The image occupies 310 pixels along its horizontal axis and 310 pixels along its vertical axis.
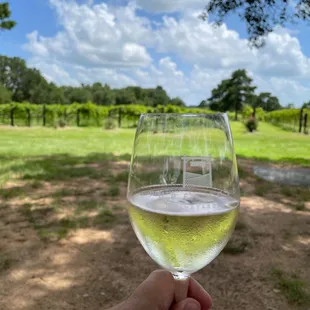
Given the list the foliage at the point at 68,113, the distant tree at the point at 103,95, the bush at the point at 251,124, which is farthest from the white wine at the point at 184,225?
the distant tree at the point at 103,95

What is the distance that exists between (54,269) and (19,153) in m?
7.71

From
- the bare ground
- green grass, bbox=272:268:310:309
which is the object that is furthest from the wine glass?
green grass, bbox=272:268:310:309

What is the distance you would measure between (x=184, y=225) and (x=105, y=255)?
2875 millimetres

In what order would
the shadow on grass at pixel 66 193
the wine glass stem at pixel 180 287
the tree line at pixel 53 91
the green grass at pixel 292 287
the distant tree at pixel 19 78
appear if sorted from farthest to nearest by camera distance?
the distant tree at pixel 19 78 → the tree line at pixel 53 91 → the shadow on grass at pixel 66 193 → the green grass at pixel 292 287 → the wine glass stem at pixel 180 287

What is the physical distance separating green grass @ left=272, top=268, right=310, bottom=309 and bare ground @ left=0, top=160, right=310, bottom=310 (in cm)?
2

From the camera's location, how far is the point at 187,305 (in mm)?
878

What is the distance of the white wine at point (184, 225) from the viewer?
810 mm

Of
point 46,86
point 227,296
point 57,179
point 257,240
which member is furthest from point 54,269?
point 46,86

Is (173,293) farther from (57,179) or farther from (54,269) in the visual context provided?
(57,179)

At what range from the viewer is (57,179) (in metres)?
6.53

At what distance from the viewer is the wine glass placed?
0.82m

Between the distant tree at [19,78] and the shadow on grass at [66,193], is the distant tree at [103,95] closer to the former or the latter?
the distant tree at [19,78]

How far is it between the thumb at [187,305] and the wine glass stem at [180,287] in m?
0.02

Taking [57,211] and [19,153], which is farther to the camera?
[19,153]
